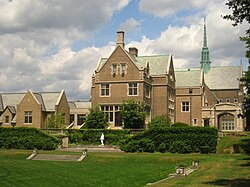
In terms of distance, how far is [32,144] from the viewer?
155 feet

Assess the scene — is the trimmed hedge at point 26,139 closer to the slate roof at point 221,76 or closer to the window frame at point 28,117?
the window frame at point 28,117

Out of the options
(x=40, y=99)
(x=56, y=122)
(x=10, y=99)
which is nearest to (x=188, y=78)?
→ (x=40, y=99)

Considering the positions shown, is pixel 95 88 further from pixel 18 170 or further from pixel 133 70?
pixel 18 170

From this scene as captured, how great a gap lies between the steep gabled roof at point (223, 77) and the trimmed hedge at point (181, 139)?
44356 mm

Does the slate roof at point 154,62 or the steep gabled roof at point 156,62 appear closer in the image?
the slate roof at point 154,62

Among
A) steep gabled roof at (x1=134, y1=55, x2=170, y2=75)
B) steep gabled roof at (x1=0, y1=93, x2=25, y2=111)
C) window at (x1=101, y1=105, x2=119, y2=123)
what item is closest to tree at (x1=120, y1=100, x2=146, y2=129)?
window at (x1=101, y1=105, x2=119, y2=123)

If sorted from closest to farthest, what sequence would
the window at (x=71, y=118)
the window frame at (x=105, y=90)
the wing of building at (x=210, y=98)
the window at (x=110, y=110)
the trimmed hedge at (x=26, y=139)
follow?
the trimmed hedge at (x=26, y=139) < the window at (x=110, y=110) < the window frame at (x=105, y=90) < the wing of building at (x=210, y=98) < the window at (x=71, y=118)

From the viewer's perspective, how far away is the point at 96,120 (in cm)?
5941

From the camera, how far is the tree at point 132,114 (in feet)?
192

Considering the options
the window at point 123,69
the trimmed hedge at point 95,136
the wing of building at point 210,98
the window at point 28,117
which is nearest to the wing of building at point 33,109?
the window at point 28,117

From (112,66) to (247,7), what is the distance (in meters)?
48.6

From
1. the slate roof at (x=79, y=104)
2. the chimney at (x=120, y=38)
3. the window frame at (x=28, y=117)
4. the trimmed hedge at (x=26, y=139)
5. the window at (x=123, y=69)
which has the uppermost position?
the chimney at (x=120, y=38)

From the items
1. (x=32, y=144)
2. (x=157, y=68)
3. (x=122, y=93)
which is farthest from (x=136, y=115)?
(x=32, y=144)

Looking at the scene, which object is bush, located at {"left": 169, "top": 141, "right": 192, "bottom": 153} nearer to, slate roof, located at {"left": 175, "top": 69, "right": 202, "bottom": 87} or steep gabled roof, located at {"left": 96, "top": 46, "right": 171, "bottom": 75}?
steep gabled roof, located at {"left": 96, "top": 46, "right": 171, "bottom": 75}
